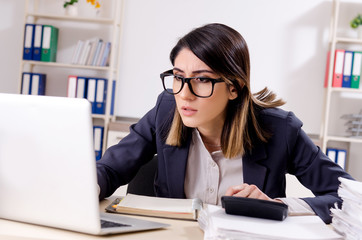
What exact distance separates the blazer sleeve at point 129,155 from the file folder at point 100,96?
2084mm

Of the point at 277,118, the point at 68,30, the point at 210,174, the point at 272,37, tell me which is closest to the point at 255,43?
the point at 272,37

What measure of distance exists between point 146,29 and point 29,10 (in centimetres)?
104

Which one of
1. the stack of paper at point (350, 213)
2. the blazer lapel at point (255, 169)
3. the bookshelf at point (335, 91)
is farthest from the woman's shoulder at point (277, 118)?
the bookshelf at point (335, 91)

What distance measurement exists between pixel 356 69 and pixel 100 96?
78.2 inches

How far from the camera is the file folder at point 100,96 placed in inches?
147

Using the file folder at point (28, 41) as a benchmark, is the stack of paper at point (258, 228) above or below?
below

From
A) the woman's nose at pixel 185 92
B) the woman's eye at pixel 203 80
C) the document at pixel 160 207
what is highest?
the woman's eye at pixel 203 80

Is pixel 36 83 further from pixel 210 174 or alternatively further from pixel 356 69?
pixel 210 174

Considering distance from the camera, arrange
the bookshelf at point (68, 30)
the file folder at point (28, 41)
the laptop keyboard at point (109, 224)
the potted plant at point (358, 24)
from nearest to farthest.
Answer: the laptop keyboard at point (109, 224)
the potted plant at point (358, 24)
the file folder at point (28, 41)
the bookshelf at point (68, 30)

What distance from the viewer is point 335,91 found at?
12.6 ft

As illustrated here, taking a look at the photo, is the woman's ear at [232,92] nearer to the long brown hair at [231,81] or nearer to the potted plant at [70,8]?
the long brown hair at [231,81]

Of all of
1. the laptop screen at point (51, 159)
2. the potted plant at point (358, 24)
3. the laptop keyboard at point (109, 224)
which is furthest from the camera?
the potted plant at point (358, 24)

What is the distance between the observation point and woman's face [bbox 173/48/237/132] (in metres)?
1.42

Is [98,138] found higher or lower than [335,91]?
lower
